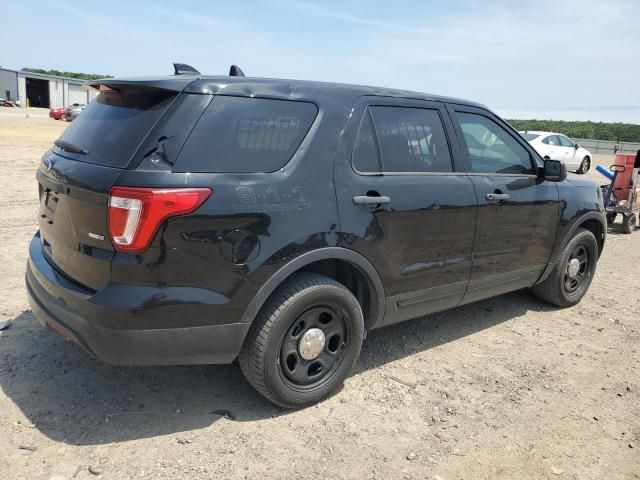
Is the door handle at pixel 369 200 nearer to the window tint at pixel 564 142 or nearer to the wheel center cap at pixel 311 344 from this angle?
the wheel center cap at pixel 311 344

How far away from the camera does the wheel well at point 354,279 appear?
11.0ft

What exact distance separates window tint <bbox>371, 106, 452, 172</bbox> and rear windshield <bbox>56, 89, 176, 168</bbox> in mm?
1367

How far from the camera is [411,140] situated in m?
3.68

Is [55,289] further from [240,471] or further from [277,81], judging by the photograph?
[277,81]

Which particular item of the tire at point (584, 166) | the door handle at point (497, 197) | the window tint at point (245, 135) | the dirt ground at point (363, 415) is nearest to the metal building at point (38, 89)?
the tire at point (584, 166)

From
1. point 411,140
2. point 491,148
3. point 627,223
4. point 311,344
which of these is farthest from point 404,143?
point 627,223

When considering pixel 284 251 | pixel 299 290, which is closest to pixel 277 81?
pixel 284 251

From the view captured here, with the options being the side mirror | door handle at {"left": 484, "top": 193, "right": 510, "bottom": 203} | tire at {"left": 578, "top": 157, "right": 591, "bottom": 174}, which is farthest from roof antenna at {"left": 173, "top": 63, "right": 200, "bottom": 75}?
tire at {"left": 578, "top": 157, "right": 591, "bottom": 174}

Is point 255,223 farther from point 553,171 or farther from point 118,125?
point 553,171

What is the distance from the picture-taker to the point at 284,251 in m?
2.93

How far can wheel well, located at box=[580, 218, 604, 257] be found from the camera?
532 centimetres

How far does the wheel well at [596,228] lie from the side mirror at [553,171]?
94 centimetres

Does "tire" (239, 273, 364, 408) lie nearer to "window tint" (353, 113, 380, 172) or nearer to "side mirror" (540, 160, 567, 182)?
"window tint" (353, 113, 380, 172)

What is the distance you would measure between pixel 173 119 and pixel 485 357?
283 cm
